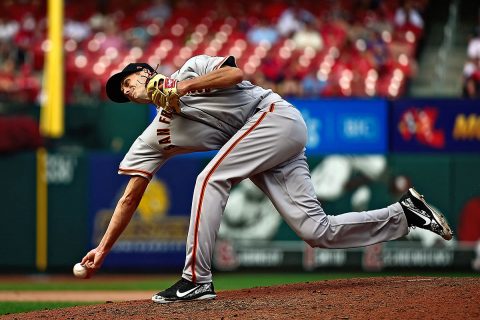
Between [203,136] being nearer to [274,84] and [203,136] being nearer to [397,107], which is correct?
[397,107]

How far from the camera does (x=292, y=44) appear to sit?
1628 centimetres

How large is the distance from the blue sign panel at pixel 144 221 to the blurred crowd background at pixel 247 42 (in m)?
2.32

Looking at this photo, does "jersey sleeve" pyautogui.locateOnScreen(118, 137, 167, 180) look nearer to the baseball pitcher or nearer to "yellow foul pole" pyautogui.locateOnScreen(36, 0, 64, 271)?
the baseball pitcher

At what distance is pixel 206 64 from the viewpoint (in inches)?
224

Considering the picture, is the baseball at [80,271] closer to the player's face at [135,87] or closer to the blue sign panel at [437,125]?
the player's face at [135,87]

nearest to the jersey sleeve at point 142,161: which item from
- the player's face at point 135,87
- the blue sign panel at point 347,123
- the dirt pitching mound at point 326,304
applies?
the player's face at point 135,87

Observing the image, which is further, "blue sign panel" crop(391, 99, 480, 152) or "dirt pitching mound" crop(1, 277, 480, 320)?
"blue sign panel" crop(391, 99, 480, 152)

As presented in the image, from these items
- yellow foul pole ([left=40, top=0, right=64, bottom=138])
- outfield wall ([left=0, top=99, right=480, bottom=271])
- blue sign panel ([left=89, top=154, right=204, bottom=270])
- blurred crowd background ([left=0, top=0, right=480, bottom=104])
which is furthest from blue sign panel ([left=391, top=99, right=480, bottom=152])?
yellow foul pole ([left=40, top=0, right=64, bottom=138])

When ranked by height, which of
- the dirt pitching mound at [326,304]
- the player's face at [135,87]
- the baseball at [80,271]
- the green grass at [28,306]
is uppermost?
the player's face at [135,87]

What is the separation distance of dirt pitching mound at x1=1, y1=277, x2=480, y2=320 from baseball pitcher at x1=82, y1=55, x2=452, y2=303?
0.25 meters

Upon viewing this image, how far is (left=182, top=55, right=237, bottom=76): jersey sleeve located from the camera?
561 cm

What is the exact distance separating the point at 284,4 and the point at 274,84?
3.83m

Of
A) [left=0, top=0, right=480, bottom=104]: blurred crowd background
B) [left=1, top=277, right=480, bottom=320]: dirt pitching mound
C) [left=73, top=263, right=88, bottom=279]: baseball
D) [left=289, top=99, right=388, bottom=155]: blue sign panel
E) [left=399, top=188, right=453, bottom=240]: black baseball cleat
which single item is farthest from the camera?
[left=0, top=0, right=480, bottom=104]: blurred crowd background

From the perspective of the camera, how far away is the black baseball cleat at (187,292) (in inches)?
224
